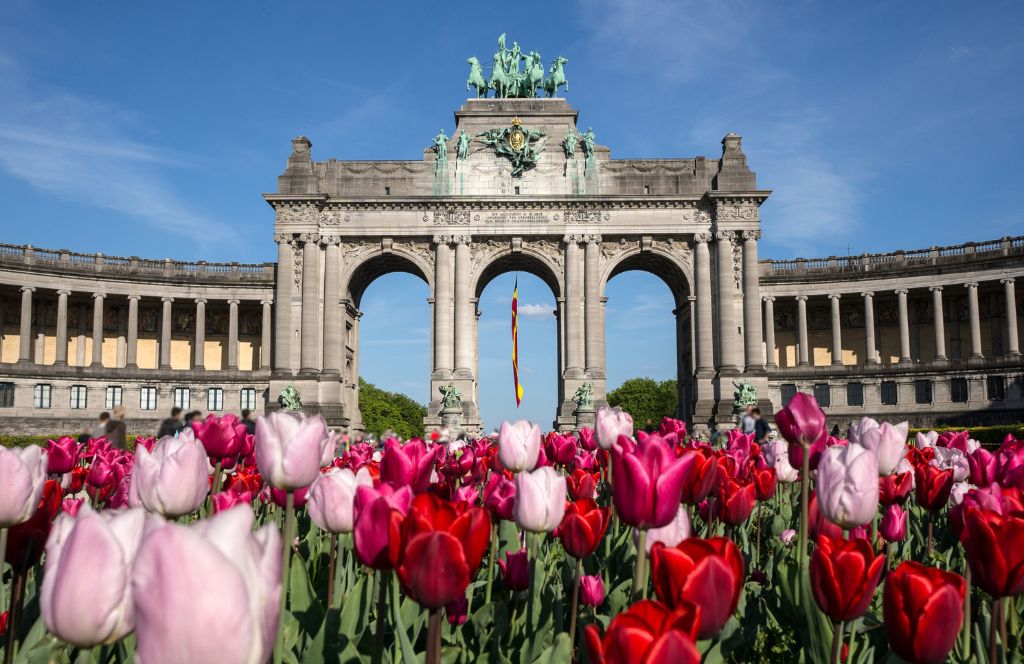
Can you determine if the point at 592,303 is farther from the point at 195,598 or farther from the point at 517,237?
the point at 195,598

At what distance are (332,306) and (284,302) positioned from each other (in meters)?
2.91

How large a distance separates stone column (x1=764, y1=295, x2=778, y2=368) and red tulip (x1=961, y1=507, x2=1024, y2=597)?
6003cm

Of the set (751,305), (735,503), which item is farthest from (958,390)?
(735,503)

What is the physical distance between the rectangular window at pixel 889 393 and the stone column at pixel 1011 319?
296 inches

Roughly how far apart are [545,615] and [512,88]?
180 ft

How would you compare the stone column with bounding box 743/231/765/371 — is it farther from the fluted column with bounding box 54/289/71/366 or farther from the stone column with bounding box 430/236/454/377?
the fluted column with bounding box 54/289/71/366

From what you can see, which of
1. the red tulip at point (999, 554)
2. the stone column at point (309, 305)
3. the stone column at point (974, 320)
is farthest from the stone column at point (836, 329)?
the red tulip at point (999, 554)

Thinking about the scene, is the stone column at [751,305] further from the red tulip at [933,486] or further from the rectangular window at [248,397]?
the red tulip at [933,486]

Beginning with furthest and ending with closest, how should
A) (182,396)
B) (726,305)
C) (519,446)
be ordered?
1. (182,396)
2. (726,305)
3. (519,446)

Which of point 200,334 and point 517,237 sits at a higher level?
point 517,237

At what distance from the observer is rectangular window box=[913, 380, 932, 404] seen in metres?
58.1

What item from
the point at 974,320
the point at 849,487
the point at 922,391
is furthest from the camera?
the point at 922,391

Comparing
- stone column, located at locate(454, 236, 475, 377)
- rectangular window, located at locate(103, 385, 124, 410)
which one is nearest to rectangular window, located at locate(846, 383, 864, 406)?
stone column, located at locate(454, 236, 475, 377)

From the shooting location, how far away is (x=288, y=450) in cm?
328
